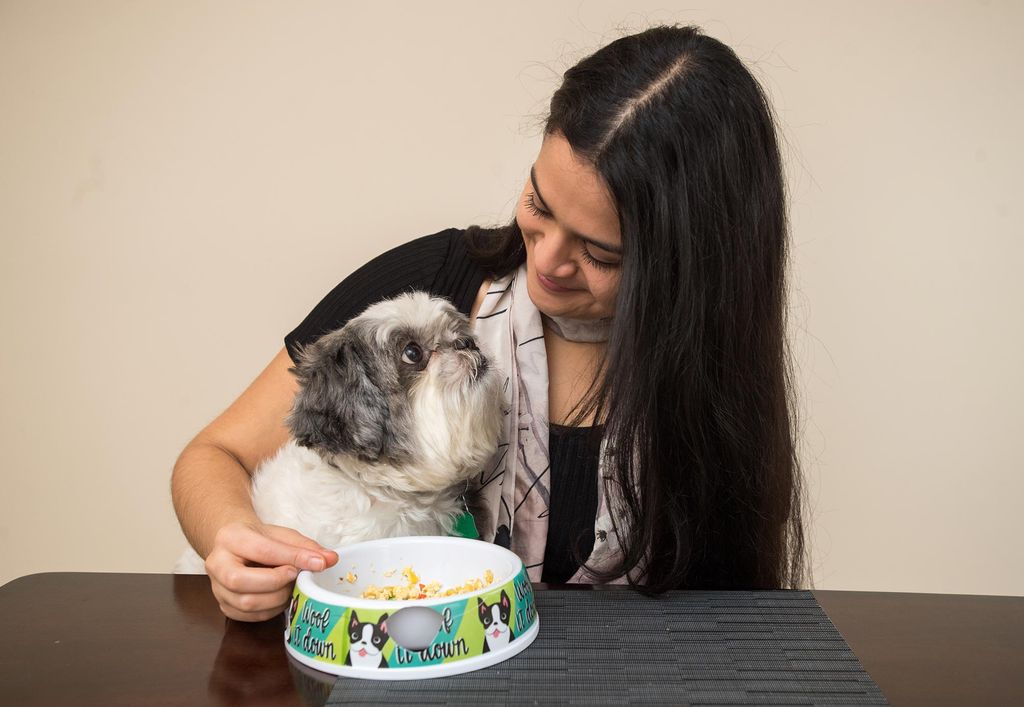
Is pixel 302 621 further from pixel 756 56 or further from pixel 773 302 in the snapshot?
pixel 756 56

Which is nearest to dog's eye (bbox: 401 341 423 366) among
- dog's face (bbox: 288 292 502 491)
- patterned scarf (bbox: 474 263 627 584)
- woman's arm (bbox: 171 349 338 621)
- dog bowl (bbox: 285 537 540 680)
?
dog's face (bbox: 288 292 502 491)

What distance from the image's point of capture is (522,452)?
5.79 feet

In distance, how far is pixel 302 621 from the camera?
3.42 ft

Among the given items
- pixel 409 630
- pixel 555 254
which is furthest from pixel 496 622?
pixel 555 254

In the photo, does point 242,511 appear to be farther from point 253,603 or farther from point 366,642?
point 366,642

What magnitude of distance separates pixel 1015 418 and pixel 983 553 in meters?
0.43

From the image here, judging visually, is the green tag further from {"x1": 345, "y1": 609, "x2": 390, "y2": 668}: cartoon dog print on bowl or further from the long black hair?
{"x1": 345, "y1": 609, "x2": 390, "y2": 668}: cartoon dog print on bowl

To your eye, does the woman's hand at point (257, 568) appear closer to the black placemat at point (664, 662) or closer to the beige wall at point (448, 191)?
the black placemat at point (664, 662)

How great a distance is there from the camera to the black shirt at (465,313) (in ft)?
5.86

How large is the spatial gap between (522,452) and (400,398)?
1.08ft

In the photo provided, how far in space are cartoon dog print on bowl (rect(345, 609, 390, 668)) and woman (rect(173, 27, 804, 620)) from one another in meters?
0.24

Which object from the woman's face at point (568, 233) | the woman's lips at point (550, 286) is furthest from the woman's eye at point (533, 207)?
the woman's lips at point (550, 286)

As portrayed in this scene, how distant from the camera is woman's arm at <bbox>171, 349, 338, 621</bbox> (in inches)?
45.3

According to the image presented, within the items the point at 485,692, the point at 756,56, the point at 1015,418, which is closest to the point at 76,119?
the point at 756,56
